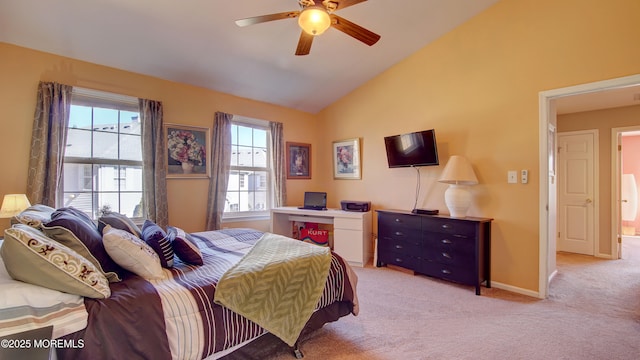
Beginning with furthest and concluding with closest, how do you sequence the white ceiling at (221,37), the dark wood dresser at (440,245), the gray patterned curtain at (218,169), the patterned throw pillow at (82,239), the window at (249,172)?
→ 1. the window at (249,172)
2. the gray patterned curtain at (218,169)
3. the dark wood dresser at (440,245)
4. the white ceiling at (221,37)
5. the patterned throw pillow at (82,239)

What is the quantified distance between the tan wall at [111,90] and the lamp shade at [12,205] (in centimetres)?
43

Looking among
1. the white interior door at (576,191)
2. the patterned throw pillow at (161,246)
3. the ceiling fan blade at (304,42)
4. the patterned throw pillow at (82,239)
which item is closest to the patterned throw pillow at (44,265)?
the patterned throw pillow at (82,239)

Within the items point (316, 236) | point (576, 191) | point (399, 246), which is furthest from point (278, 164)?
point (576, 191)

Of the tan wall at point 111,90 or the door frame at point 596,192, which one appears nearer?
the tan wall at point 111,90

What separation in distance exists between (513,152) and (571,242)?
9.56ft

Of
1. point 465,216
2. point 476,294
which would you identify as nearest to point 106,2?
point 465,216

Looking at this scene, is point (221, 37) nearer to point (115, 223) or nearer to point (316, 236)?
point (115, 223)

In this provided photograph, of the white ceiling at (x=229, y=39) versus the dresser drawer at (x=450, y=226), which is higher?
the white ceiling at (x=229, y=39)

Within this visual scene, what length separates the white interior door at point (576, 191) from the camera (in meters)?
4.55

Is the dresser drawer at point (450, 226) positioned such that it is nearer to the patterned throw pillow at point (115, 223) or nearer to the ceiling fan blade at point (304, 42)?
the ceiling fan blade at point (304, 42)

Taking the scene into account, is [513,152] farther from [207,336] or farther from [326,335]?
[207,336]

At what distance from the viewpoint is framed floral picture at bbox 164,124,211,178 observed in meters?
3.70

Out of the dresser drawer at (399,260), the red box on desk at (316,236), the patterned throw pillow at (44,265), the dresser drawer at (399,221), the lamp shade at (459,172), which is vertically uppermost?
the lamp shade at (459,172)

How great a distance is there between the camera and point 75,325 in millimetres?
1229
